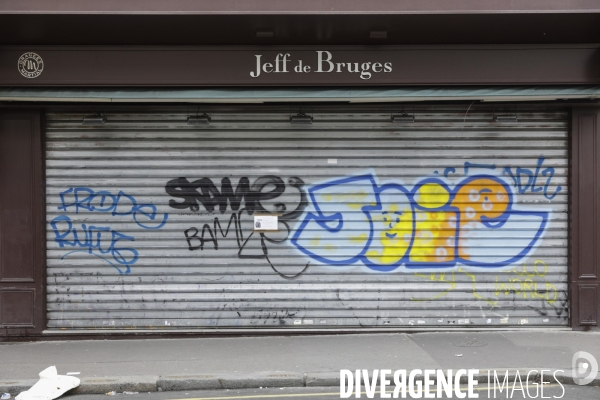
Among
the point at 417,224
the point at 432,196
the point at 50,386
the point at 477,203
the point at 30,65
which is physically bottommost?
the point at 50,386

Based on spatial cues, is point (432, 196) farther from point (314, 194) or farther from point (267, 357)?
point (267, 357)

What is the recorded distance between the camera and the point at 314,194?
9.61 m

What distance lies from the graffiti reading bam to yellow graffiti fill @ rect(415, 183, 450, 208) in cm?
2

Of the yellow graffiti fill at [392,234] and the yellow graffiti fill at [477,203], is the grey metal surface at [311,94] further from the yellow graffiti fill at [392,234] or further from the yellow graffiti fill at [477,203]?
the yellow graffiti fill at [392,234]

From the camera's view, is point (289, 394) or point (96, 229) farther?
point (96, 229)

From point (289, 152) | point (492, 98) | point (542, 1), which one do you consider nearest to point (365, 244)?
point (289, 152)

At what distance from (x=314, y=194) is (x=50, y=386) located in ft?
15.1

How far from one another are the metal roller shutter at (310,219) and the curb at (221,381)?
84.4 inches

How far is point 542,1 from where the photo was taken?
8445mm

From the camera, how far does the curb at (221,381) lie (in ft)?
23.8

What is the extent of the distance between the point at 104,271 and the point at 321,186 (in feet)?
11.9

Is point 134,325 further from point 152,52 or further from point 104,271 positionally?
point 152,52

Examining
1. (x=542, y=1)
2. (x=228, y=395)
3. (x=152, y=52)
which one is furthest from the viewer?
(x=152, y=52)

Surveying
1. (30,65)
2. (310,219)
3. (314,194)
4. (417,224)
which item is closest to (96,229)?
(30,65)
